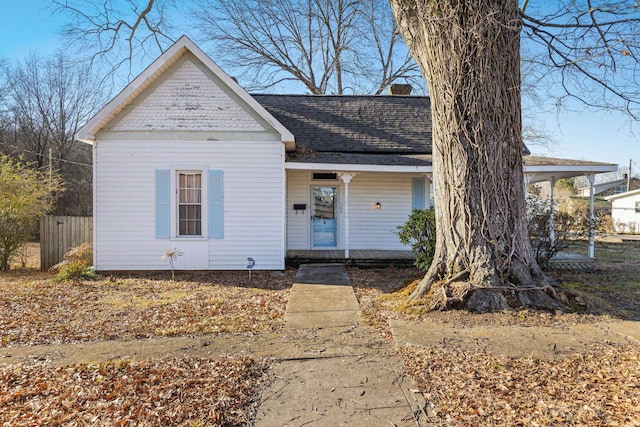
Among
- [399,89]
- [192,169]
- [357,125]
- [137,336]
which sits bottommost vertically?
[137,336]

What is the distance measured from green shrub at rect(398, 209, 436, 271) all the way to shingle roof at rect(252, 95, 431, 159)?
7.50 feet

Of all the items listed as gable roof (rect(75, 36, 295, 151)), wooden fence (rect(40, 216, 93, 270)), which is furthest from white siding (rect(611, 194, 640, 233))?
wooden fence (rect(40, 216, 93, 270))

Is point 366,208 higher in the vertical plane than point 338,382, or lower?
higher

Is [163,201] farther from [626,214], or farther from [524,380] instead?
[626,214]

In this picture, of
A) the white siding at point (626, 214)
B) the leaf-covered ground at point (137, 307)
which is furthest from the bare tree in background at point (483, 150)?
the white siding at point (626, 214)

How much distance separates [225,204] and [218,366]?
5.86 m

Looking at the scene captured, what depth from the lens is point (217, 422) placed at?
282 cm

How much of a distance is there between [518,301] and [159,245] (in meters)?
7.78

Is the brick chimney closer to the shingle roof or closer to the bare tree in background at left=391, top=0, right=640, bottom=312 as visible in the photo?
the shingle roof

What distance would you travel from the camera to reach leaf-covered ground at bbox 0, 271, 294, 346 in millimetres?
5051

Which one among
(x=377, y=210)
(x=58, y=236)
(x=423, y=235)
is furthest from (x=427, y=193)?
(x=58, y=236)

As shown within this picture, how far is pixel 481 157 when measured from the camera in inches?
212

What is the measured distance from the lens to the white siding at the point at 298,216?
11.5 metres

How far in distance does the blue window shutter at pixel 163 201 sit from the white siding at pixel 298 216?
3.60 m
